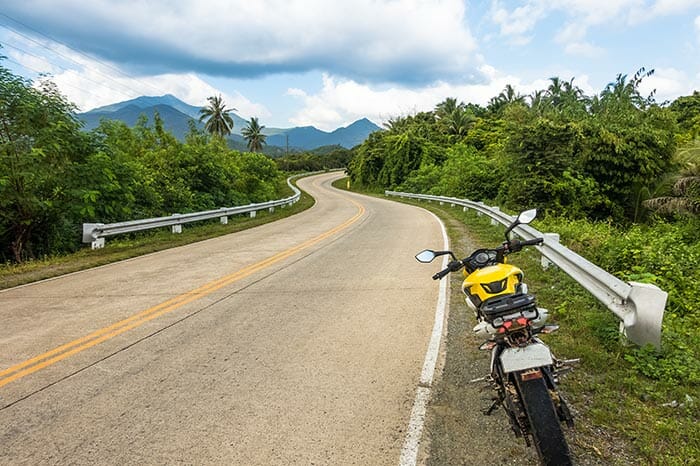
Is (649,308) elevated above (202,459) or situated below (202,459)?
above

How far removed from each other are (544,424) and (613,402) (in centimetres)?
146

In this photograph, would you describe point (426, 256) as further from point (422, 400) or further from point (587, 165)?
point (587, 165)

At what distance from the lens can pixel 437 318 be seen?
6148 mm

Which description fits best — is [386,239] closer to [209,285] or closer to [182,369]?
[209,285]

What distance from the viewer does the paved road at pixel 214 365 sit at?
3340 millimetres

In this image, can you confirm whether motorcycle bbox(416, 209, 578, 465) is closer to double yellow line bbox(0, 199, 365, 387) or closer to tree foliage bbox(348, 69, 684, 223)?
double yellow line bbox(0, 199, 365, 387)

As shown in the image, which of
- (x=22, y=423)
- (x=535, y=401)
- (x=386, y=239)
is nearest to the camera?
(x=535, y=401)

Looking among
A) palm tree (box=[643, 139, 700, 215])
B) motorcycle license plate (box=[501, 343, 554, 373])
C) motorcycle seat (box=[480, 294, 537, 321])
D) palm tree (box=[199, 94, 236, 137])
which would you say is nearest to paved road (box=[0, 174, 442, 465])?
motorcycle license plate (box=[501, 343, 554, 373])

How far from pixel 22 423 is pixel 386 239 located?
35.2 ft

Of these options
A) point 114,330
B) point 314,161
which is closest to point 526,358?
point 114,330

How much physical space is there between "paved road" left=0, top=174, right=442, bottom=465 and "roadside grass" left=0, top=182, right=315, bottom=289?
975mm

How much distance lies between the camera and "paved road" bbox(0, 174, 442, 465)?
3340mm

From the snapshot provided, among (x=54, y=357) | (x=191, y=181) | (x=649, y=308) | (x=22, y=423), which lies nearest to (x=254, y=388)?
(x=22, y=423)

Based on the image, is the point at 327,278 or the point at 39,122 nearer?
the point at 327,278
